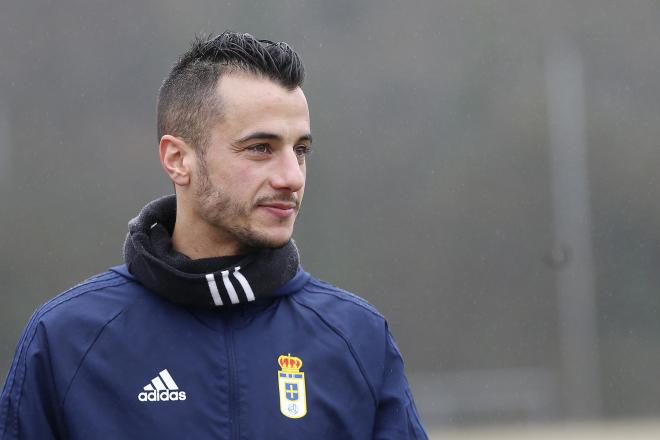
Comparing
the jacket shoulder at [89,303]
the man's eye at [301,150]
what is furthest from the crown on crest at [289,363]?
the man's eye at [301,150]

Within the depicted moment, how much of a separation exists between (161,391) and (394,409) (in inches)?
19.2

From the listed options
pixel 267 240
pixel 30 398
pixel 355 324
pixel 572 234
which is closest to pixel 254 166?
pixel 267 240

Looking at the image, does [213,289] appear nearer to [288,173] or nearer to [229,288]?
[229,288]

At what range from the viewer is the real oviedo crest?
2.42 meters

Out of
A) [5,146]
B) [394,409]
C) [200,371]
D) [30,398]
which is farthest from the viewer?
[5,146]

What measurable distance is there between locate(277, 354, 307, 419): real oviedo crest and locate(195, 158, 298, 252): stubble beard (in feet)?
0.80

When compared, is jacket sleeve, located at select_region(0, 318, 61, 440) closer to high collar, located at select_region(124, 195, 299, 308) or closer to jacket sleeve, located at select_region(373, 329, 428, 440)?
high collar, located at select_region(124, 195, 299, 308)

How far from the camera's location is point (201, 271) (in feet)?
8.20

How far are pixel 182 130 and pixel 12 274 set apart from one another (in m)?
19.9

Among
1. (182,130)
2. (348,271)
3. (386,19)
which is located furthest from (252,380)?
(386,19)

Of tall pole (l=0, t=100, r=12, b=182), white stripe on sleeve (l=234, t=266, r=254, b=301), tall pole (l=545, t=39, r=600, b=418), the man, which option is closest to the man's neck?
the man

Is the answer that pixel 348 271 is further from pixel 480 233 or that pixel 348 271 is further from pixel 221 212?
pixel 221 212

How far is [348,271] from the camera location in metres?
22.2

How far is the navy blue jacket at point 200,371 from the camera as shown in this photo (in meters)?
2.33
